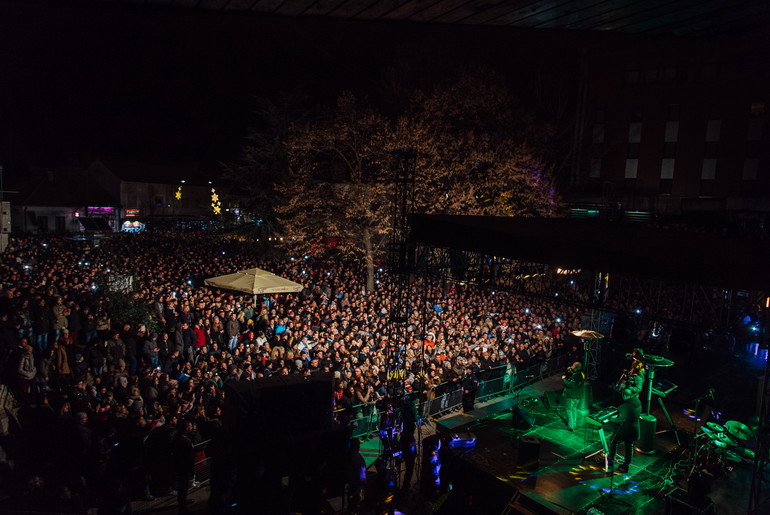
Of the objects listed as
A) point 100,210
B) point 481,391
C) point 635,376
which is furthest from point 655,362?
point 100,210

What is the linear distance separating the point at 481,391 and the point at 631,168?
2923 cm

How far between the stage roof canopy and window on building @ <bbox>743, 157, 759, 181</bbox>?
30.2 metres

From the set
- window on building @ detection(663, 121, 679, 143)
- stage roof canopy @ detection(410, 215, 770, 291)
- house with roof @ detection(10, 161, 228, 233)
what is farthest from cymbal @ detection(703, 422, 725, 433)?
house with roof @ detection(10, 161, 228, 233)

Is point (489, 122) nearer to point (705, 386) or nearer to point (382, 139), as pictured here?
point (382, 139)

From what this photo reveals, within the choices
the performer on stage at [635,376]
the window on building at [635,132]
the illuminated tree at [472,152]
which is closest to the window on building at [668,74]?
the window on building at [635,132]

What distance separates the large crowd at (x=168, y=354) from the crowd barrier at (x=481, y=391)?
5.9 inches

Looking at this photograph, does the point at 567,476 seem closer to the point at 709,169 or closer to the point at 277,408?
the point at 277,408

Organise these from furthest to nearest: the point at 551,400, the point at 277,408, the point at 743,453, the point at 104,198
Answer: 1. the point at 104,198
2. the point at 551,400
3. the point at 743,453
4. the point at 277,408

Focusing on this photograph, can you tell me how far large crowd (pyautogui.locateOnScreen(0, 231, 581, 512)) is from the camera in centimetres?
679

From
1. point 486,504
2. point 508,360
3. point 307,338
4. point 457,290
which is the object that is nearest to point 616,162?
point 457,290

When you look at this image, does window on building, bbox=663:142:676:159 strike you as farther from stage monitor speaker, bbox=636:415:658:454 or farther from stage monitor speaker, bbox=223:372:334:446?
stage monitor speaker, bbox=223:372:334:446

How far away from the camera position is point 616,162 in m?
36.1

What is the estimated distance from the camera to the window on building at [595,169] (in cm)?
3641

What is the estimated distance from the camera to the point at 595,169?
36.5 m
